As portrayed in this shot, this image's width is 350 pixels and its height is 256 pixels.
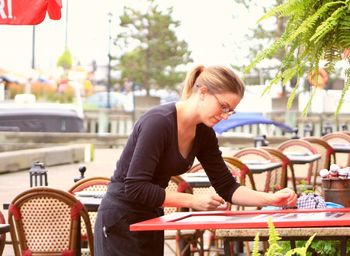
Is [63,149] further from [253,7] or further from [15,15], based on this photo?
[253,7]

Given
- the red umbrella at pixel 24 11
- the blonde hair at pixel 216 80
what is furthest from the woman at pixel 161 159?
the red umbrella at pixel 24 11

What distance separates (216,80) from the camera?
510 centimetres

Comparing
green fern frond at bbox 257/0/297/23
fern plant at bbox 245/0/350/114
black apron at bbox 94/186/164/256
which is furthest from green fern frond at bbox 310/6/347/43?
black apron at bbox 94/186/164/256

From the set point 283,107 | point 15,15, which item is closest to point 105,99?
point 283,107

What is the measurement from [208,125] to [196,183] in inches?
187

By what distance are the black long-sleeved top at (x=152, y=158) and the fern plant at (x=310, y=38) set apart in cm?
47

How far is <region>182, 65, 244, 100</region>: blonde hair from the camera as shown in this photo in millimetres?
5086

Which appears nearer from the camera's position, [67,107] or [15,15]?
[15,15]

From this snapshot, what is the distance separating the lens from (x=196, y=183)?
988cm

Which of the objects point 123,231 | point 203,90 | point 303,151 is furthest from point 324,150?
point 203,90

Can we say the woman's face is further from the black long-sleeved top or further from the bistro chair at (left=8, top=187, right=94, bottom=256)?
the bistro chair at (left=8, top=187, right=94, bottom=256)

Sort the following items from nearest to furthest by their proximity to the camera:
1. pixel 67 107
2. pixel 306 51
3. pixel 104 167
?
pixel 306 51 < pixel 104 167 < pixel 67 107

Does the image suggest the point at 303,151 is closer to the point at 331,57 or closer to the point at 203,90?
the point at 203,90

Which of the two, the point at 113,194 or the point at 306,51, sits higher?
the point at 306,51
